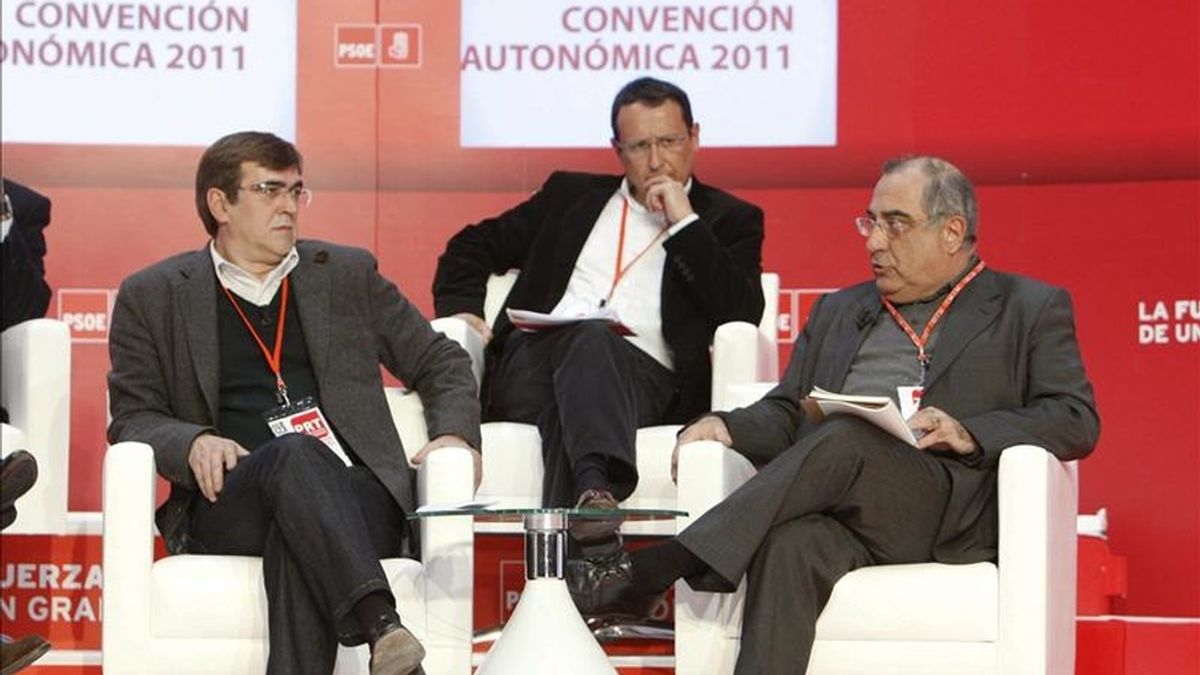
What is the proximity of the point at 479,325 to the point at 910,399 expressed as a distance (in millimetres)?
1398

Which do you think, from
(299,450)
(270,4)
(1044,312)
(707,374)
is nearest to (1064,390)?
(1044,312)

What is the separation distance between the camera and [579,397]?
4887 millimetres

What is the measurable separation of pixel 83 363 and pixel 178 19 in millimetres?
1117

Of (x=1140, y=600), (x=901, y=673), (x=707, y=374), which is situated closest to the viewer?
(x=901, y=673)

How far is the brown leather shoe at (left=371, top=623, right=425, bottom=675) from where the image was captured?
151 inches

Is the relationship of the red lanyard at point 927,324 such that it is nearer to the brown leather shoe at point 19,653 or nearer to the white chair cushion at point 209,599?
the white chair cushion at point 209,599

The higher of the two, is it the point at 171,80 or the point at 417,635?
the point at 171,80

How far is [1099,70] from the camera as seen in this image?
21.0 ft

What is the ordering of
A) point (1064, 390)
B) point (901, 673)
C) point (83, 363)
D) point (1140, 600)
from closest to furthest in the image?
point (901, 673)
point (1064, 390)
point (1140, 600)
point (83, 363)

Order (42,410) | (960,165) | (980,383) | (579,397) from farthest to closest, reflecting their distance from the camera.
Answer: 1. (960,165)
2. (42,410)
3. (579,397)
4. (980,383)

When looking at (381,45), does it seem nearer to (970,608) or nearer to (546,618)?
(546,618)

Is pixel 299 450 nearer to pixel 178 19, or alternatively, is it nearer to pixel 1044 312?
pixel 1044 312

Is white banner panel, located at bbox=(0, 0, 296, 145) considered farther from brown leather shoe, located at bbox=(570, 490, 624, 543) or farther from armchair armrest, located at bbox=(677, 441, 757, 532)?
armchair armrest, located at bbox=(677, 441, 757, 532)

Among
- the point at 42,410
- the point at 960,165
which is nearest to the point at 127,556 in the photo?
the point at 42,410
